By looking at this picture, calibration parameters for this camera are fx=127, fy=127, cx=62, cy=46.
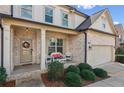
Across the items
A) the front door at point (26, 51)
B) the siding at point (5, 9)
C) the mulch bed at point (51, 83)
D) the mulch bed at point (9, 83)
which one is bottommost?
the mulch bed at point (51, 83)

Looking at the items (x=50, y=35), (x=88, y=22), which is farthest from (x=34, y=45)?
(x=88, y=22)

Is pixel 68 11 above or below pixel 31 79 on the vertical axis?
above

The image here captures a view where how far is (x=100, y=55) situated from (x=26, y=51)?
8112 mm

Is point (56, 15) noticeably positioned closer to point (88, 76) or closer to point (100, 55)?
point (88, 76)

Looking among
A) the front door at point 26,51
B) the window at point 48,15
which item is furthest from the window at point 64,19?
the front door at point 26,51

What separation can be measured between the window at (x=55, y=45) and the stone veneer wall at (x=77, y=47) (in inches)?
44.3

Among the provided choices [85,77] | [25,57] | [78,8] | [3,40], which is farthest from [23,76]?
[78,8]

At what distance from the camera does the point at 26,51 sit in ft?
33.8

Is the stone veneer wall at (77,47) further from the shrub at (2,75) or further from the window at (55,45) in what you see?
the shrub at (2,75)

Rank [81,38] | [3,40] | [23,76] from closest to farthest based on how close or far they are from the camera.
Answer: [3,40]
[23,76]
[81,38]

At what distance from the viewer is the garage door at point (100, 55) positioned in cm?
1268
